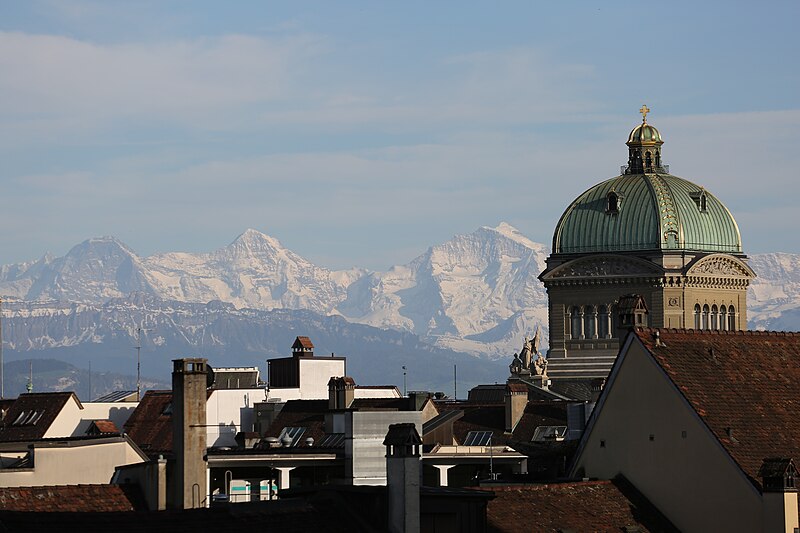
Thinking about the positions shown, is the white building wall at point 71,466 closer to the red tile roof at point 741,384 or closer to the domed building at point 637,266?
the red tile roof at point 741,384

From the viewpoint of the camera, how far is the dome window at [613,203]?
16425cm

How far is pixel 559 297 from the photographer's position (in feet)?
541

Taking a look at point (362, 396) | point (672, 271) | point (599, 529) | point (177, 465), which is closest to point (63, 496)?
point (177, 465)

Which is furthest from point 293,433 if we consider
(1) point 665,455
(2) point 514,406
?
(1) point 665,455

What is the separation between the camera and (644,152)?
16988 centimetres

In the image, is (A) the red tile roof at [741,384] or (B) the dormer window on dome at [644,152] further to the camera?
(B) the dormer window on dome at [644,152]

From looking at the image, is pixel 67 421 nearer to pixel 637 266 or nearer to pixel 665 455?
pixel 637 266

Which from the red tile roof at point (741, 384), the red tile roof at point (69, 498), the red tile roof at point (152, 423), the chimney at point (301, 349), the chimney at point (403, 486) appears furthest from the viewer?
the chimney at point (301, 349)

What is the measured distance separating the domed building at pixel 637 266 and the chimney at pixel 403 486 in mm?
106289

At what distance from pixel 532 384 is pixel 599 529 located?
94.1 meters

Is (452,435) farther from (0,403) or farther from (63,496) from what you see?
(63,496)

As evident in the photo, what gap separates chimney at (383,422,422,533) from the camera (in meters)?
51.4

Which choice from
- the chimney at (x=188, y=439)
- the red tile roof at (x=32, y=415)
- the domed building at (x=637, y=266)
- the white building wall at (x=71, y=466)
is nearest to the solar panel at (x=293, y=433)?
the red tile roof at (x=32, y=415)

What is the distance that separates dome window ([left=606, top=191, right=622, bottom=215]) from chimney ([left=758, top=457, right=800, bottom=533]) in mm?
103575
